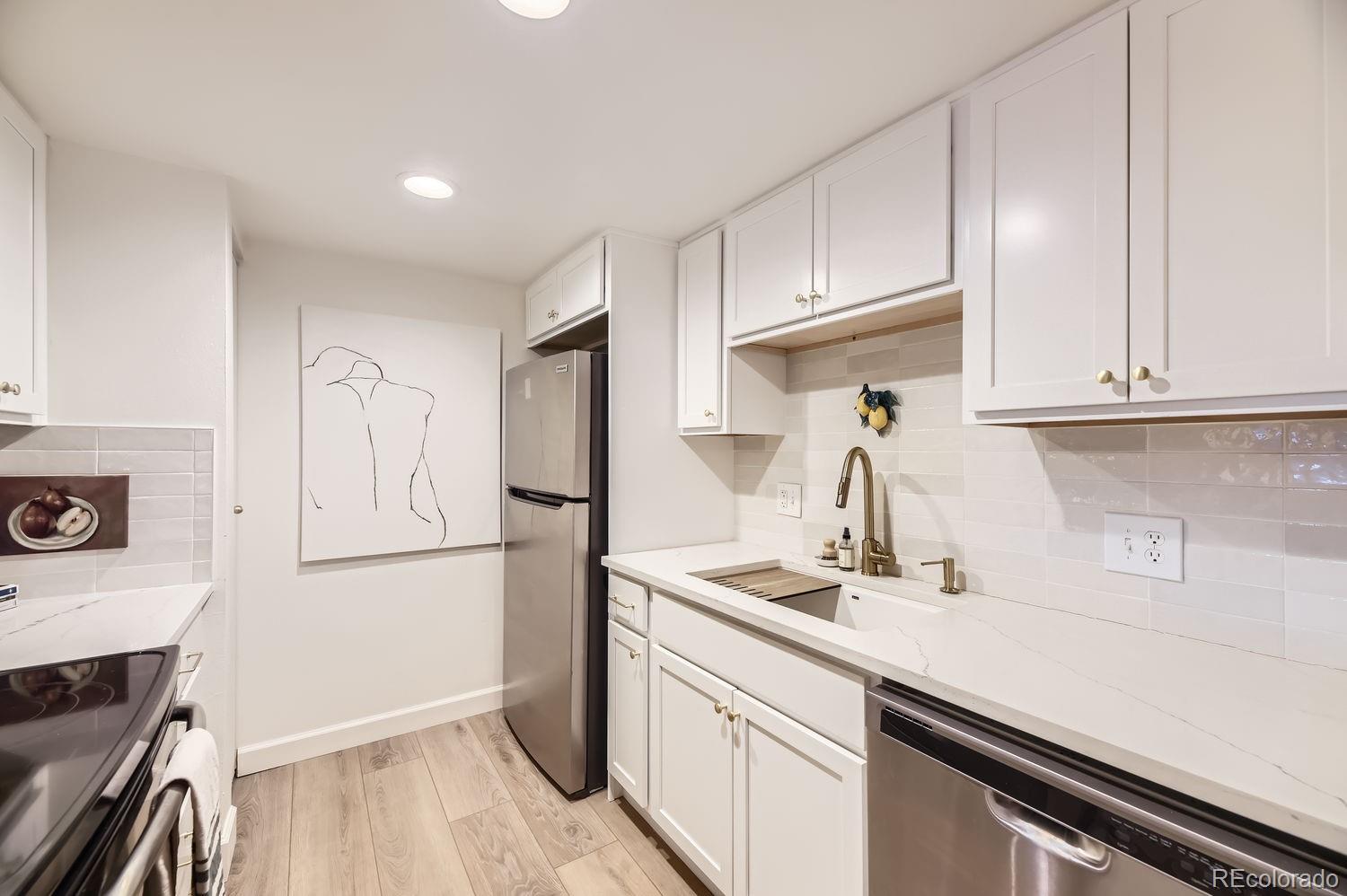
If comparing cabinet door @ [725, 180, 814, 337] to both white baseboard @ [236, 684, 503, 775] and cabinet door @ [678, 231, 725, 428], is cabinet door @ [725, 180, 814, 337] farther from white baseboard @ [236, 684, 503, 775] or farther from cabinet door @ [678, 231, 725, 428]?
white baseboard @ [236, 684, 503, 775]

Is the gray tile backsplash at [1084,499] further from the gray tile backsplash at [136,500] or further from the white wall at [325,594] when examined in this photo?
the gray tile backsplash at [136,500]

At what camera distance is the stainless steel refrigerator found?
81.7 inches

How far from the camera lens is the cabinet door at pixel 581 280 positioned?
2.19m

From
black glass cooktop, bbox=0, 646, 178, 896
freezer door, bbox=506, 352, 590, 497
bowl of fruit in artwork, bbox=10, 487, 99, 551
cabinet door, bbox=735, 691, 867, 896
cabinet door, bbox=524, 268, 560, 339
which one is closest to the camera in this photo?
black glass cooktop, bbox=0, 646, 178, 896

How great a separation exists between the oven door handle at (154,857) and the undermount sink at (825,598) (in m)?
1.22

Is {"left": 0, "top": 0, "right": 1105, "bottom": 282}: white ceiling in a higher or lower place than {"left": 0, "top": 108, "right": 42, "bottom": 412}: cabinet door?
higher

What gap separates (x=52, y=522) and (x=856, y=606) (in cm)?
230

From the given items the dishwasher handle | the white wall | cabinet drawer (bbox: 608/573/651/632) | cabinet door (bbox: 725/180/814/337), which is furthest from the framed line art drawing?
the dishwasher handle

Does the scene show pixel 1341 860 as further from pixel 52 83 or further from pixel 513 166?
pixel 52 83

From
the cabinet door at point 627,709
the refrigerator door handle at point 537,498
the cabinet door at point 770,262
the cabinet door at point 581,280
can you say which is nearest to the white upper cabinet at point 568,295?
the cabinet door at point 581,280

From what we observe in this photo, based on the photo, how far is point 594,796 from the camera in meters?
2.12

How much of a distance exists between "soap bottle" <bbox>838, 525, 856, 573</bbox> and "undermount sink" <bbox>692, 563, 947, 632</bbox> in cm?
11

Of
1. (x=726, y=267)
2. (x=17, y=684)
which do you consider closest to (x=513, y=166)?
(x=726, y=267)

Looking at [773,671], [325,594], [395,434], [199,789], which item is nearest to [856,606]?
[773,671]
